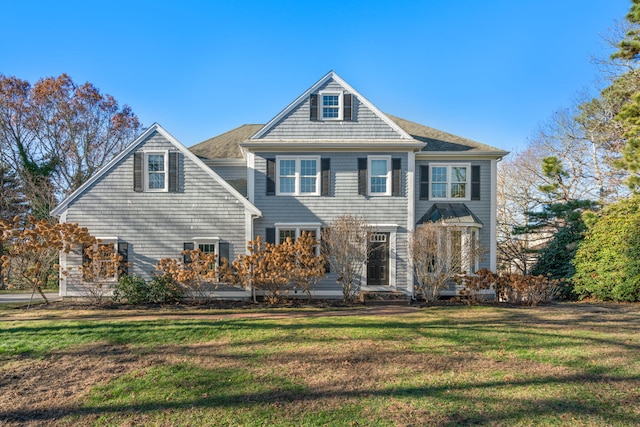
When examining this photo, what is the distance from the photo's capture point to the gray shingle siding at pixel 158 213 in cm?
1288

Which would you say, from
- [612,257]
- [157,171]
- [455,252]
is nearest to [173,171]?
[157,171]

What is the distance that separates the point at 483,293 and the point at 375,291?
13.6 feet

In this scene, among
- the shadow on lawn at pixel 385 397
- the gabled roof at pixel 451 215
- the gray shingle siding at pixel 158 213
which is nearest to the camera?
the shadow on lawn at pixel 385 397

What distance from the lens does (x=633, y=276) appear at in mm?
11805

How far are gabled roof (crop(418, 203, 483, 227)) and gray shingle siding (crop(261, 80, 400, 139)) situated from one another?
3.25m

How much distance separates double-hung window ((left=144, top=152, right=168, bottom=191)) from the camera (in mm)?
13055

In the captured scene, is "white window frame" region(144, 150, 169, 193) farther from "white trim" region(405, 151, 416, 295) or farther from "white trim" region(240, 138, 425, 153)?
"white trim" region(405, 151, 416, 295)

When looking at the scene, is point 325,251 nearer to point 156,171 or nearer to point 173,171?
point 173,171

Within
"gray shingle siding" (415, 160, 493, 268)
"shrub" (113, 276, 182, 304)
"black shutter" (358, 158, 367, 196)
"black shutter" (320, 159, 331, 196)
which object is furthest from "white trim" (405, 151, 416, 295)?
"shrub" (113, 276, 182, 304)

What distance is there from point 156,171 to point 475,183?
12.1 metres

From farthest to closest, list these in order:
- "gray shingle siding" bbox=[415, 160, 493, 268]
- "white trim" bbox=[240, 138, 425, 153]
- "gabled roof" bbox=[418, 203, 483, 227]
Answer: "gray shingle siding" bbox=[415, 160, 493, 268], "white trim" bbox=[240, 138, 425, 153], "gabled roof" bbox=[418, 203, 483, 227]

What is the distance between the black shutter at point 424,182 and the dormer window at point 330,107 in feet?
11.5

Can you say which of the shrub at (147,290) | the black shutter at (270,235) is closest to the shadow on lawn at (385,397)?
the shrub at (147,290)

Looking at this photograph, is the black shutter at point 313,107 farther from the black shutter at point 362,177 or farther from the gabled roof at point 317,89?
the black shutter at point 362,177
